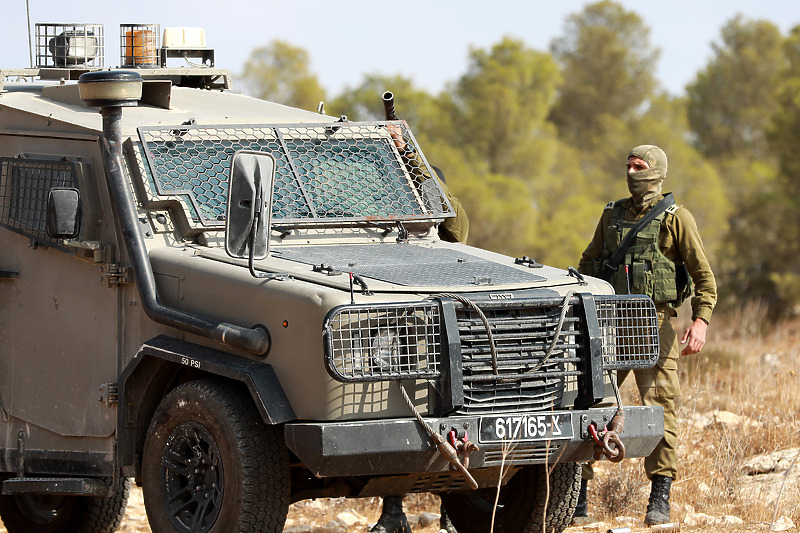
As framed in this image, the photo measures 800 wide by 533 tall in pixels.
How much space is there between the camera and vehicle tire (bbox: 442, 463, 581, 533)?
21.3 feet

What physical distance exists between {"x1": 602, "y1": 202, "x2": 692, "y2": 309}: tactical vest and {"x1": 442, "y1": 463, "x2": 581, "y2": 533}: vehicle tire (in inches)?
58.9

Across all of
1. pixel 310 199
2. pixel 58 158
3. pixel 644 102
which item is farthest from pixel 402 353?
pixel 644 102

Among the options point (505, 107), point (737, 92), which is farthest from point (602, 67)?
point (505, 107)

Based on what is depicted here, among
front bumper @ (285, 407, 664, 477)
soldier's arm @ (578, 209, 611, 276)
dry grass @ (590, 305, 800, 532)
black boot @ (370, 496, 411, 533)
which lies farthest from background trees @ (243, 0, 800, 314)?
front bumper @ (285, 407, 664, 477)

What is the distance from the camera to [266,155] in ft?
18.6

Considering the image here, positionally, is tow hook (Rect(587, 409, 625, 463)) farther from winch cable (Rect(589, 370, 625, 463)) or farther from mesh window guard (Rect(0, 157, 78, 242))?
mesh window guard (Rect(0, 157, 78, 242))

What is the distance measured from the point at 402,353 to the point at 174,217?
1.68 metres

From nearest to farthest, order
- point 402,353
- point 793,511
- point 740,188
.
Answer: point 402,353 → point 793,511 → point 740,188

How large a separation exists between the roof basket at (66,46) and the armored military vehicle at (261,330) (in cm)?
47

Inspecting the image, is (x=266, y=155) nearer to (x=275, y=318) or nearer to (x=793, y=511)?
(x=275, y=318)

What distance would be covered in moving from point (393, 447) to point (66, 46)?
14.0ft

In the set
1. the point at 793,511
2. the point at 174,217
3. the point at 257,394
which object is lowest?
the point at 793,511

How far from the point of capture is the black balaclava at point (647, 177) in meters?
7.79

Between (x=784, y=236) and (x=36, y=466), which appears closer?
(x=36, y=466)
